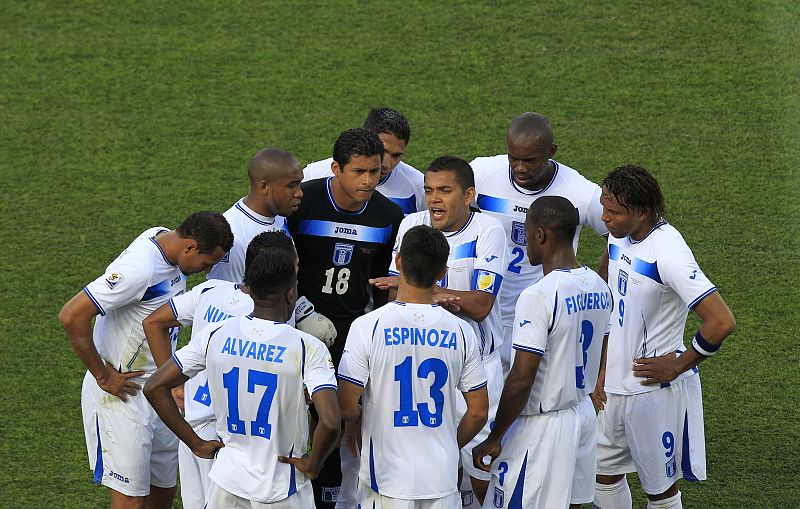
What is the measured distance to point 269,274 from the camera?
405 centimetres

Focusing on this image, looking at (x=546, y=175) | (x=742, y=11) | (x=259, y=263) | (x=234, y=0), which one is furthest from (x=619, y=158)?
(x=259, y=263)

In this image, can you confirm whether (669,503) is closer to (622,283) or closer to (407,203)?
(622,283)

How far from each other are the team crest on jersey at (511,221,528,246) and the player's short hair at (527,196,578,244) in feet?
3.14

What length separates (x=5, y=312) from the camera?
301 inches

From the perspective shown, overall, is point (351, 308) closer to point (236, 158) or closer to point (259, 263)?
point (259, 263)

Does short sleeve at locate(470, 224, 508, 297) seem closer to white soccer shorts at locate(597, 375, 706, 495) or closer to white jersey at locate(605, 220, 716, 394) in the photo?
white jersey at locate(605, 220, 716, 394)

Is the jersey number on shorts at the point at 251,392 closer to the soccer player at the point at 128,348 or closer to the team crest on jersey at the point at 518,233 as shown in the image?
the soccer player at the point at 128,348

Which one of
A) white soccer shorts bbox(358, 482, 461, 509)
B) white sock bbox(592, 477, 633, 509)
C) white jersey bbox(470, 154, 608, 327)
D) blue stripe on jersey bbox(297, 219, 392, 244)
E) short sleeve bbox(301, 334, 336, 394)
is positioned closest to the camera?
short sleeve bbox(301, 334, 336, 394)

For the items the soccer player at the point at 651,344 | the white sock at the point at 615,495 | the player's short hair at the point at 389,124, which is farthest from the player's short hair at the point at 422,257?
the white sock at the point at 615,495

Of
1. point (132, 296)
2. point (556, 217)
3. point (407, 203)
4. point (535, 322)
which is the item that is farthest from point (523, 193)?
point (132, 296)

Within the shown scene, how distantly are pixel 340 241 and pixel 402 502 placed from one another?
1.40 meters

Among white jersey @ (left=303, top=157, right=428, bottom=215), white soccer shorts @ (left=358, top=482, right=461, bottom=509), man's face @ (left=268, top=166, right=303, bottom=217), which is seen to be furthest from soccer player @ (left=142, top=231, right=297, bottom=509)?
white jersey @ (left=303, top=157, right=428, bottom=215)

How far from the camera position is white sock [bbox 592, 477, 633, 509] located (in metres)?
5.37

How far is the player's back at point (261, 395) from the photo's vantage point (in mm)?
4020
